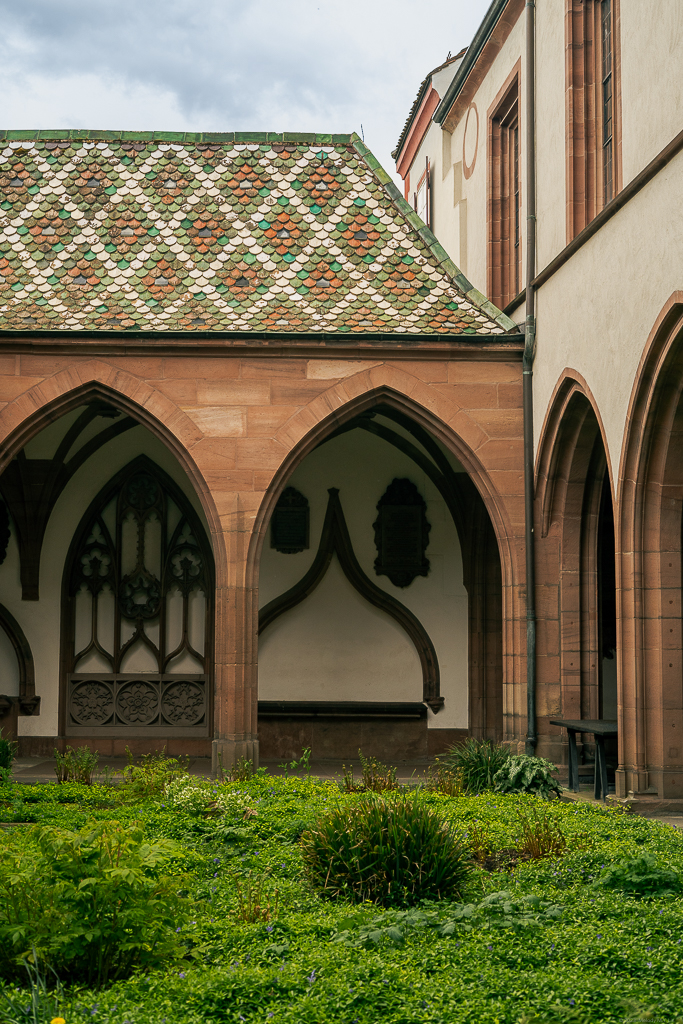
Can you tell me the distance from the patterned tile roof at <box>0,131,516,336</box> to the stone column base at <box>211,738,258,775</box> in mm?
4100

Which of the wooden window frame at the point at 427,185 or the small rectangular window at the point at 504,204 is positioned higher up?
the wooden window frame at the point at 427,185

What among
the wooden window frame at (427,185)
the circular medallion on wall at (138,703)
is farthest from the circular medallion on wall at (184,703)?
the wooden window frame at (427,185)

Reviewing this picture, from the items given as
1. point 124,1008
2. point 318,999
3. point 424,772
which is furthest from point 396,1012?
point 424,772

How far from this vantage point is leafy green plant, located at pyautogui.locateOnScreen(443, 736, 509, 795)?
398 inches

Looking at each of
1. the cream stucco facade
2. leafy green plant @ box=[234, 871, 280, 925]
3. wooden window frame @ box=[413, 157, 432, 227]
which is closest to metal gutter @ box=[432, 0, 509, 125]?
the cream stucco facade

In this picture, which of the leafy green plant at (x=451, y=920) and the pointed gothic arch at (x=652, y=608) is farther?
the pointed gothic arch at (x=652, y=608)

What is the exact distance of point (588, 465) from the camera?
11289 mm

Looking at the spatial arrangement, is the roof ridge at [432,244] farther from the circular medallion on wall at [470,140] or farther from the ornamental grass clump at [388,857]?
the ornamental grass clump at [388,857]

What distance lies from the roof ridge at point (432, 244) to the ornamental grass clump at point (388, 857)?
21.9ft

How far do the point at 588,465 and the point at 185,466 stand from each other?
4.03 m

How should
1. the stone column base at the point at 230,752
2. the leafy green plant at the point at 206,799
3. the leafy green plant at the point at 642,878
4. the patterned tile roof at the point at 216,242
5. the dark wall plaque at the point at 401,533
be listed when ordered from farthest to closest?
the dark wall plaque at the point at 401,533 < the patterned tile roof at the point at 216,242 < the stone column base at the point at 230,752 < the leafy green plant at the point at 206,799 < the leafy green plant at the point at 642,878

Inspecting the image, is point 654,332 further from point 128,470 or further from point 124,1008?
point 128,470

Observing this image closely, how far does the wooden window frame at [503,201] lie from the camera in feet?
44.3

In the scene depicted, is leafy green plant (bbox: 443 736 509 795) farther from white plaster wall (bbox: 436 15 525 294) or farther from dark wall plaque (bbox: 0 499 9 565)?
dark wall plaque (bbox: 0 499 9 565)
